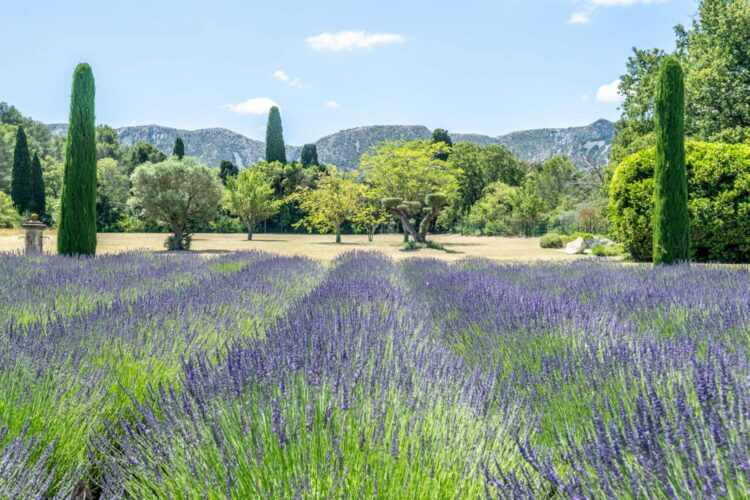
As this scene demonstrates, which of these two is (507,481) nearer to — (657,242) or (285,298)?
(285,298)

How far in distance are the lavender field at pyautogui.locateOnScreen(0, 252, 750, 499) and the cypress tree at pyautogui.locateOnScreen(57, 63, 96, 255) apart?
25.5 ft

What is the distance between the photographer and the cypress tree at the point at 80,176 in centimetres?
1106

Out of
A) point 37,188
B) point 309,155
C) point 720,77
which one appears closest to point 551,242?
point 720,77

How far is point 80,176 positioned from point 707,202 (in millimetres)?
13811

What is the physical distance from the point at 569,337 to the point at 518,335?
0.97 feet

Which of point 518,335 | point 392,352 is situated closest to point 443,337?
point 518,335

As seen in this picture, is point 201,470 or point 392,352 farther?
point 392,352

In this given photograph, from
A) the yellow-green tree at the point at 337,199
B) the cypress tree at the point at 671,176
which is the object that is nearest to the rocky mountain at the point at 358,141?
the yellow-green tree at the point at 337,199

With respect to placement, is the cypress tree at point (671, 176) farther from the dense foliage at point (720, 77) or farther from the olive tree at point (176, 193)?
the olive tree at point (176, 193)

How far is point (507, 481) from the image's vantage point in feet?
3.80

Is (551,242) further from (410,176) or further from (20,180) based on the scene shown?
(20,180)

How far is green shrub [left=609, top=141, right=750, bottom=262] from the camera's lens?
426 inches

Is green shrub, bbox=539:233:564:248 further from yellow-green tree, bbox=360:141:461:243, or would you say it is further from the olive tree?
the olive tree

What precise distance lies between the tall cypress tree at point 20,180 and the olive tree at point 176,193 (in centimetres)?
2166
